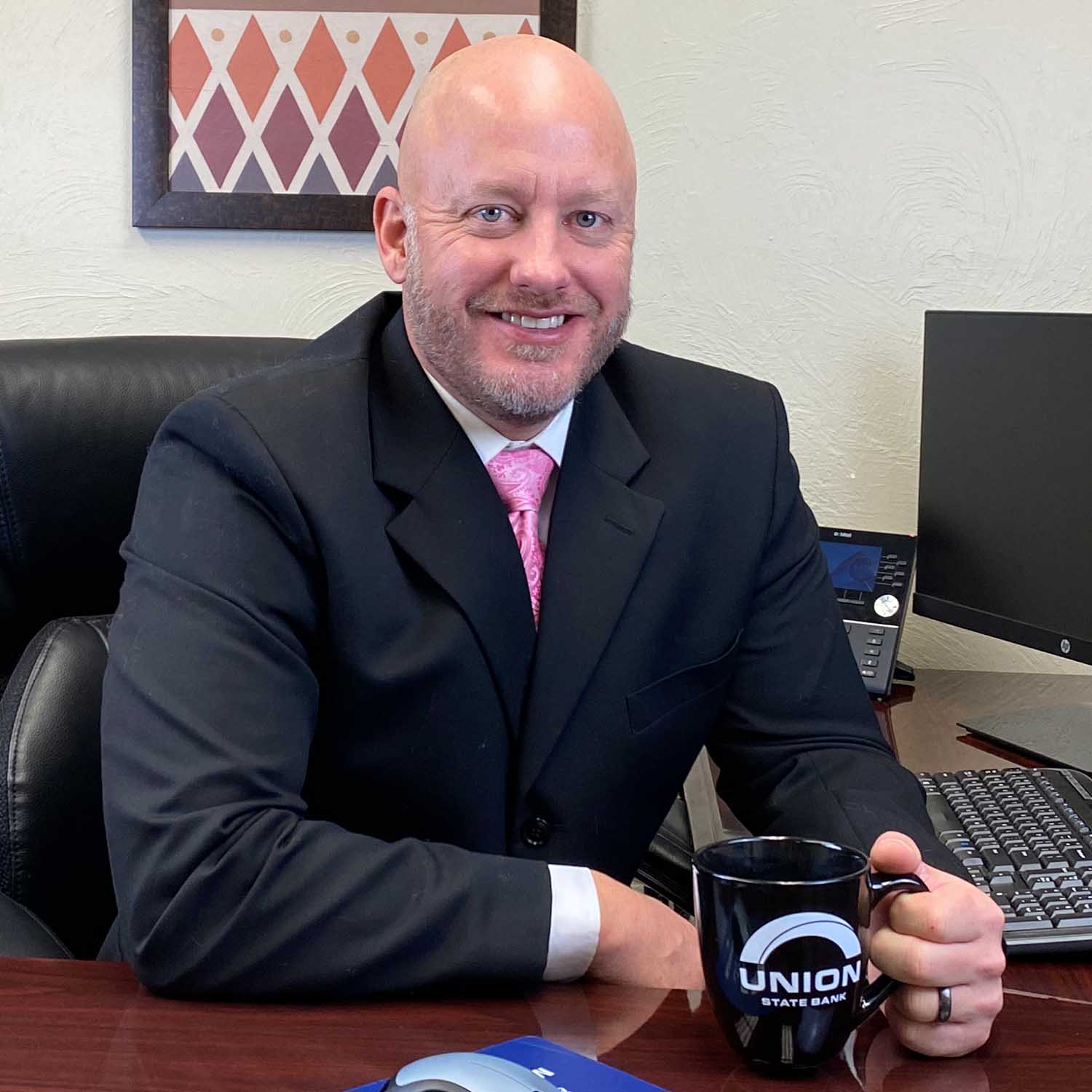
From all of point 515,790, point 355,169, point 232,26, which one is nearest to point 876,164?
point 355,169

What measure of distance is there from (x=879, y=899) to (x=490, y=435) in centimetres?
61

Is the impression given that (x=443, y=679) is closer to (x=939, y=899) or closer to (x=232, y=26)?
(x=939, y=899)

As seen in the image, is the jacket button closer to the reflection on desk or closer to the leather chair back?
the reflection on desk

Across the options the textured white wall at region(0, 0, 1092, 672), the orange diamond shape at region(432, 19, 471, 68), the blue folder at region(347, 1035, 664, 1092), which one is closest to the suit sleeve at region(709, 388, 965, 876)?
the blue folder at region(347, 1035, 664, 1092)

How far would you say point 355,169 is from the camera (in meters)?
1.92

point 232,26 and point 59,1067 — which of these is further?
point 232,26

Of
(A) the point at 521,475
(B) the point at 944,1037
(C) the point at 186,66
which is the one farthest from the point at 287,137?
(B) the point at 944,1037

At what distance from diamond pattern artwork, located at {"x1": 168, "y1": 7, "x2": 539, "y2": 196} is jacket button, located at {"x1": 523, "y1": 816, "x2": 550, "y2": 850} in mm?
1049

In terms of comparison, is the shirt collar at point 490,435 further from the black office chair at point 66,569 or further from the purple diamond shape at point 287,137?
the purple diamond shape at point 287,137

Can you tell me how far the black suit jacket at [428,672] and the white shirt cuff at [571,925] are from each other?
11mm

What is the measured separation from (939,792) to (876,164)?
0.98 m

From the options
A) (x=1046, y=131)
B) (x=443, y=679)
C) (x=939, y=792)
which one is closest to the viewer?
(x=443, y=679)

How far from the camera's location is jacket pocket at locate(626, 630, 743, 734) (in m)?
1.21

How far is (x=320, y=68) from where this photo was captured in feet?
6.23
